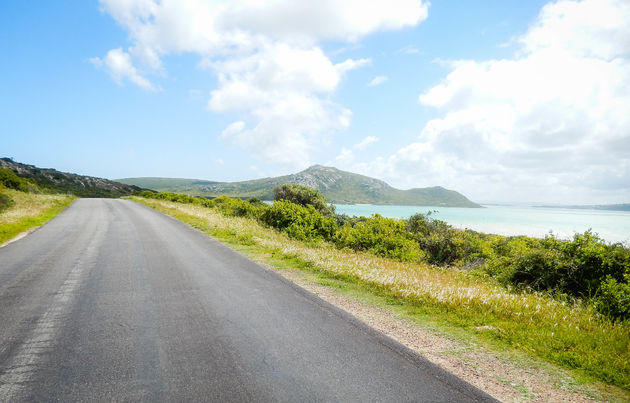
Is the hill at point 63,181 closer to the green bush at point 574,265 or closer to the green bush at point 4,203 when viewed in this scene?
the green bush at point 4,203

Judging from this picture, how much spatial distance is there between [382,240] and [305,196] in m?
39.1

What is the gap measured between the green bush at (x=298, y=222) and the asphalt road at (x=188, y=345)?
12.3 meters

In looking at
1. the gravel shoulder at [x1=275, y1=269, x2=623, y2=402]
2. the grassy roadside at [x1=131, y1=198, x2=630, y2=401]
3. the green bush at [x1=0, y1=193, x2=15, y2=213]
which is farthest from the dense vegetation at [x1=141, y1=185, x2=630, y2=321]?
the green bush at [x1=0, y1=193, x2=15, y2=213]

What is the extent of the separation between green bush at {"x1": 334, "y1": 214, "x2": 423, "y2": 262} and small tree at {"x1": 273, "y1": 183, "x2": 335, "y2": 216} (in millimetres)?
31762

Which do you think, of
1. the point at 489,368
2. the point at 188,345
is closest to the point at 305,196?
the point at 188,345

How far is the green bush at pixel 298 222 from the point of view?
830 inches

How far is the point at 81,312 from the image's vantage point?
19.1ft

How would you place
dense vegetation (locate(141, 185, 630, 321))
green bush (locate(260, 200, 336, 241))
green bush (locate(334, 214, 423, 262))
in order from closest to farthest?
1. dense vegetation (locate(141, 185, 630, 321))
2. green bush (locate(334, 214, 423, 262))
3. green bush (locate(260, 200, 336, 241))

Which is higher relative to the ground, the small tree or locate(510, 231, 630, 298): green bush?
the small tree

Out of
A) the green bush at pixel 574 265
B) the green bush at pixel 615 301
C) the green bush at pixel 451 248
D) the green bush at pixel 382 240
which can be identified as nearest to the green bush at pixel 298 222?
the green bush at pixel 382 240

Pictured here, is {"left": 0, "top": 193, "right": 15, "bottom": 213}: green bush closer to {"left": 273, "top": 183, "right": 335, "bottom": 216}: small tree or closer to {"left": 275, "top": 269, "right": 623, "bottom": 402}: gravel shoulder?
{"left": 275, "top": 269, "right": 623, "bottom": 402}: gravel shoulder

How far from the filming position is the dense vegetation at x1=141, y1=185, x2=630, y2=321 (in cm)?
886

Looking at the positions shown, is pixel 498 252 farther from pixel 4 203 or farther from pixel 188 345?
pixel 4 203

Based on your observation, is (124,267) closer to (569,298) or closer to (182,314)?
(182,314)
